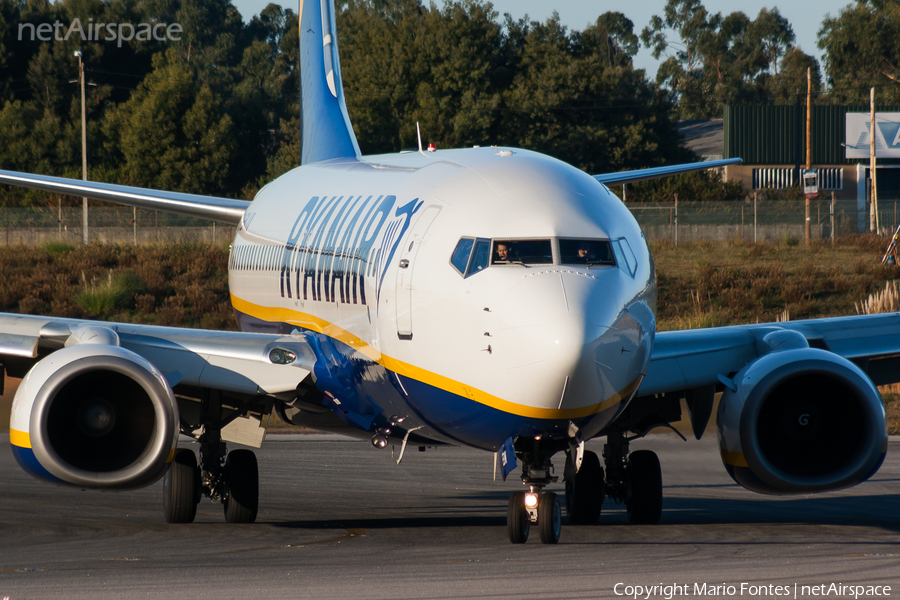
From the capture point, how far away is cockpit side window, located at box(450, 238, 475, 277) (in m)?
9.92

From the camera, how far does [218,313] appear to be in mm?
42625

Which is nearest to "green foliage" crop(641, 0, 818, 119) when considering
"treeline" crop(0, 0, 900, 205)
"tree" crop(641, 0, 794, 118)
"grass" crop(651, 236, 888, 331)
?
"tree" crop(641, 0, 794, 118)

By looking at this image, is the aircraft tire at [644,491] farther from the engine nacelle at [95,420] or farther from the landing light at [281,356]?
the engine nacelle at [95,420]

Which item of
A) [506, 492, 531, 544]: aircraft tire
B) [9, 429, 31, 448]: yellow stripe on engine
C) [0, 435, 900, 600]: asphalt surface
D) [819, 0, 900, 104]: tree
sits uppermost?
[819, 0, 900, 104]: tree

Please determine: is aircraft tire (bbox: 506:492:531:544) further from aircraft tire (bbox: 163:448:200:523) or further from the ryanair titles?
aircraft tire (bbox: 163:448:200:523)

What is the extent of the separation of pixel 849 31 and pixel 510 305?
98115mm

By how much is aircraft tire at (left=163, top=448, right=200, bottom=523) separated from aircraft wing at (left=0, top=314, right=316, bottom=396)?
2.04 meters

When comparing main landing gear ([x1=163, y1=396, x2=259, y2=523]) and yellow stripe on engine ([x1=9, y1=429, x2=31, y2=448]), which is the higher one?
yellow stripe on engine ([x1=9, y1=429, x2=31, y2=448])

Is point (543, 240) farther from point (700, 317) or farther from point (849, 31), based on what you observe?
point (849, 31)

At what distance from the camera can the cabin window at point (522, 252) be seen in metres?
9.66

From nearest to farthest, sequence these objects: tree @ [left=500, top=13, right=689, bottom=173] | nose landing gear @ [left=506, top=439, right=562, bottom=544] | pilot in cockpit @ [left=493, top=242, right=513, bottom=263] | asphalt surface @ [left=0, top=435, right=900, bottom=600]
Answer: asphalt surface @ [left=0, top=435, right=900, bottom=600] < pilot in cockpit @ [left=493, top=242, right=513, bottom=263] < nose landing gear @ [left=506, top=439, right=562, bottom=544] < tree @ [left=500, top=13, right=689, bottom=173]

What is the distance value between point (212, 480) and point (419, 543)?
12.1ft

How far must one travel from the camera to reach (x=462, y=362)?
32.0 ft

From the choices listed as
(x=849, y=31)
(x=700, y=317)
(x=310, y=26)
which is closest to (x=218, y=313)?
(x=700, y=317)
